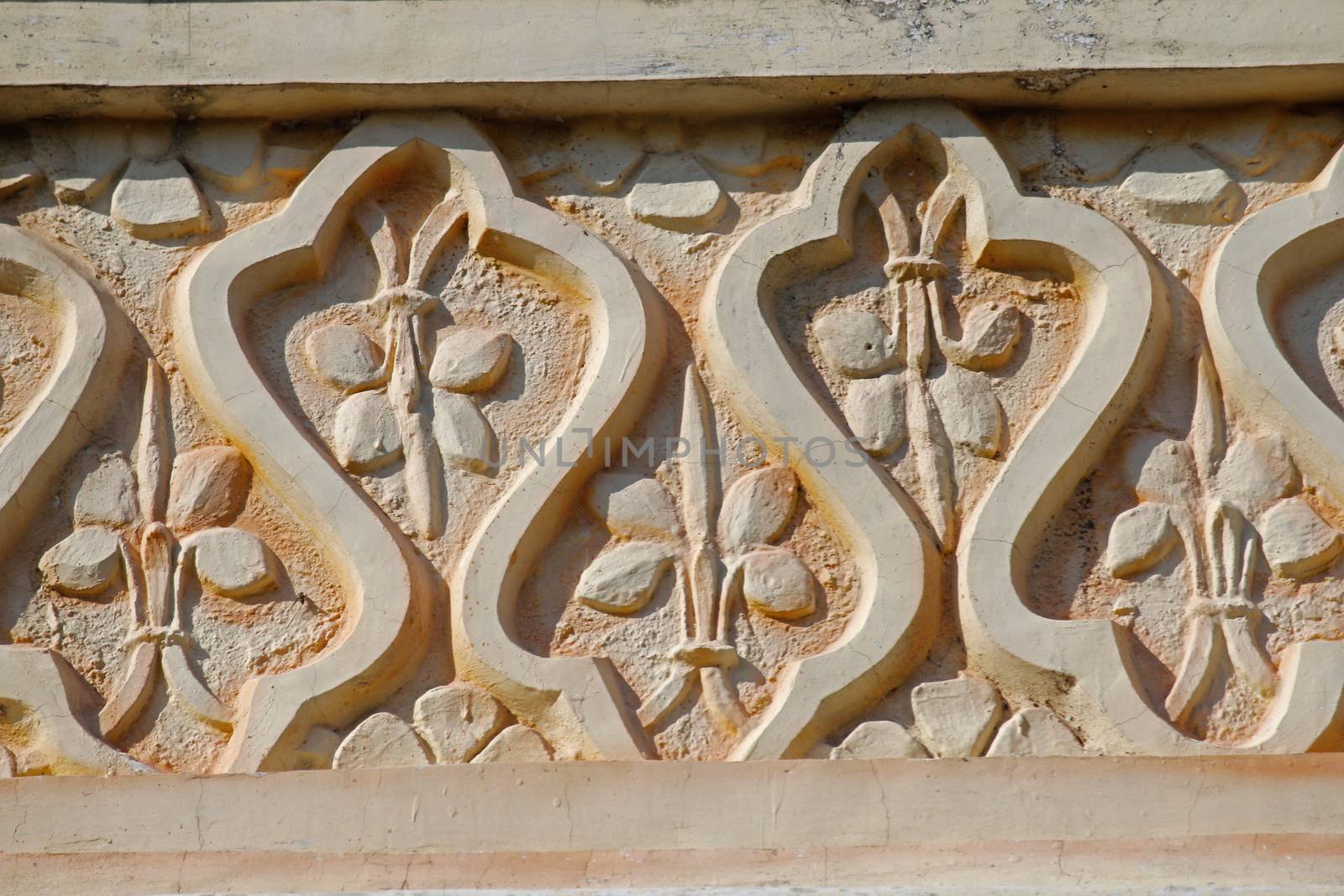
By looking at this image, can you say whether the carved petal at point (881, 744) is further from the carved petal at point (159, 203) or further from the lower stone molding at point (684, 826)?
the carved petal at point (159, 203)

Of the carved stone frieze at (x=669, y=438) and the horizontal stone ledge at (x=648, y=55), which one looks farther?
the horizontal stone ledge at (x=648, y=55)

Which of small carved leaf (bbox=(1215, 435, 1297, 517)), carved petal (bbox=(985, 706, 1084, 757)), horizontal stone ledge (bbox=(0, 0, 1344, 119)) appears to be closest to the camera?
carved petal (bbox=(985, 706, 1084, 757))

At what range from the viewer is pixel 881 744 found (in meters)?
1.97

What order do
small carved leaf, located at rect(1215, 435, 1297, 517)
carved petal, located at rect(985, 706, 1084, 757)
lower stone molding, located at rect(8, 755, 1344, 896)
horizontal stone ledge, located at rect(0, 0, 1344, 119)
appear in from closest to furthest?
lower stone molding, located at rect(8, 755, 1344, 896)
carved petal, located at rect(985, 706, 1084, 757)
small carved leaf, located at rect(1215, 435, 1297, 517)
horizontal stone ledge, located at rect(0, 0, 1344, 119)

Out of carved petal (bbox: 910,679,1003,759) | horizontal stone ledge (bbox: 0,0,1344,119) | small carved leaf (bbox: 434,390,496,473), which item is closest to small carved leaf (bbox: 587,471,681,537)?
small carved leaf (bbox: 434,390,496,473)

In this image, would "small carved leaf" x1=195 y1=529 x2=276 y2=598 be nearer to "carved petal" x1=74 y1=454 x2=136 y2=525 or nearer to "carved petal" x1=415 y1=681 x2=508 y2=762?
"carved petal" x1=74 y1=454 x2=136 y2=525

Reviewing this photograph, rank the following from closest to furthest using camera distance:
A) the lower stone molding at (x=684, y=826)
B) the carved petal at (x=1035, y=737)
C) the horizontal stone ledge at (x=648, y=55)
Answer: the lower stone molding at (x=684, y=826)
the carved petal at (x=1035, y=737)
the horizontal stone ledge at (x=648, y=55)

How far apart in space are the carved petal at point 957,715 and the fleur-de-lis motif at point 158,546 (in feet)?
2.41

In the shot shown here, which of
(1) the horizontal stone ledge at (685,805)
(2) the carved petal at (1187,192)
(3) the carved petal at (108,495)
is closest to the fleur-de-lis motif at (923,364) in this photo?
(2) the carved petal at (1187,192)

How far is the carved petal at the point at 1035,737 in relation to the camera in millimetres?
1957

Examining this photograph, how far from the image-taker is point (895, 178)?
Result: 2.23 metres

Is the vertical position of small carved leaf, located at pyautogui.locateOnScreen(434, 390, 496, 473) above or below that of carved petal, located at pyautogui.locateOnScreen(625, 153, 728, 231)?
below

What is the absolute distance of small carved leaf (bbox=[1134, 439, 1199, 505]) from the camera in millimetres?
2078

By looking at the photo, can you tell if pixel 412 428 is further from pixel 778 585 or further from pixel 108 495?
pixel 778 585
